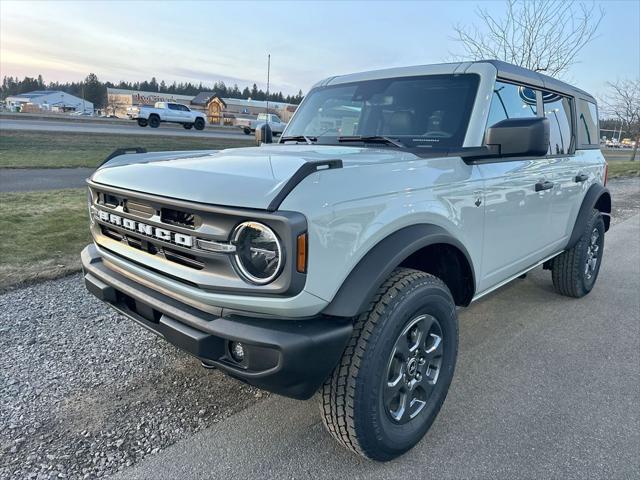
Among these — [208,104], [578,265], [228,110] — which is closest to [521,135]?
[578,265]

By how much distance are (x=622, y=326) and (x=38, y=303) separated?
507cm

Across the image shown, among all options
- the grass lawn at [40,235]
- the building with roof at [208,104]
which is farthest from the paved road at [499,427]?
the building with roof at [208,104]

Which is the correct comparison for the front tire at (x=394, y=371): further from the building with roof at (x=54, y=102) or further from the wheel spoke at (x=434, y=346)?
the building with roof at (x=54, y=102)

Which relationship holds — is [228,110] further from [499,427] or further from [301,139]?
[499,427]

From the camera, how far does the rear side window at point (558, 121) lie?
4.10 metres

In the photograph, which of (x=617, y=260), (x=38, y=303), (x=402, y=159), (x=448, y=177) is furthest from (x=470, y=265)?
(x=617, y=260)

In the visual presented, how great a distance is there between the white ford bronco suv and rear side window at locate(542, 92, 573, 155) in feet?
1.91

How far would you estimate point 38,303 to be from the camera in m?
4.17

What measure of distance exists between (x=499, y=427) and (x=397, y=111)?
84.5 inches

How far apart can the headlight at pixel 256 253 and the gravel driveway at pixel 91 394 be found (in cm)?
113

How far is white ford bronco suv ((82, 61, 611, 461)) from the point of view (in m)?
2.00

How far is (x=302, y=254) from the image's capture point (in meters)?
1.93

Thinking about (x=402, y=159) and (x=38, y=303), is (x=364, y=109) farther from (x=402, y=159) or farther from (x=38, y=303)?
(x=38, y=303)

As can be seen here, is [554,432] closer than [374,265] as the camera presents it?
No
